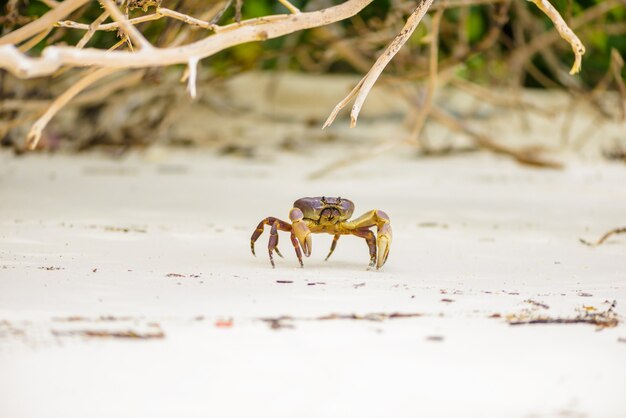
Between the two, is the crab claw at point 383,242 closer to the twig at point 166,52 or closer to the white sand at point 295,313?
the white sand at point 295,313

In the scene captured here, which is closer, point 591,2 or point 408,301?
point 408,301

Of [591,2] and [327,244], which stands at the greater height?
[591,2]

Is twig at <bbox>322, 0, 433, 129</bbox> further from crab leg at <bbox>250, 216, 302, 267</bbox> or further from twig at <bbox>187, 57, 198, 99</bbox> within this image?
crab leg at <bbox>250, 216, 302, 267</bbox>

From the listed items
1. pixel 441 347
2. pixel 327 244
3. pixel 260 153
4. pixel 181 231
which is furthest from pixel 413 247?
pixel 260 153

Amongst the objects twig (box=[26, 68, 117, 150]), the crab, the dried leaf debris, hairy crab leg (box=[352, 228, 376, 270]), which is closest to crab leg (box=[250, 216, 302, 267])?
the crab

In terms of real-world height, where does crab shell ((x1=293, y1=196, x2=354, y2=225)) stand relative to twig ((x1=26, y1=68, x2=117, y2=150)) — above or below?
below

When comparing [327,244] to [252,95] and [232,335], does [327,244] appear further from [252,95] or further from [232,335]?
[252,95]

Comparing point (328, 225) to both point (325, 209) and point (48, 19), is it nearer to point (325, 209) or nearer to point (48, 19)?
point (325, 209)

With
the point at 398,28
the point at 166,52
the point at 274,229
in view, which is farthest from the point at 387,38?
the point at 166,52
